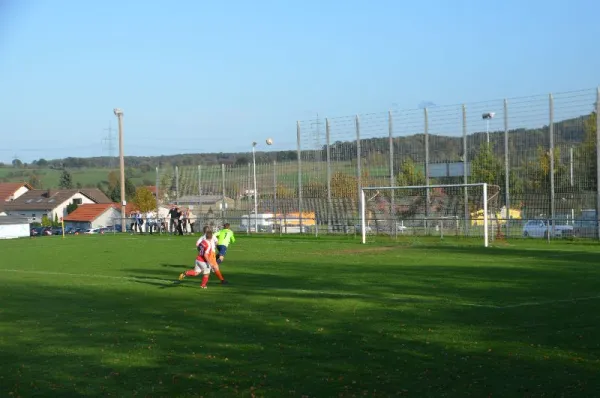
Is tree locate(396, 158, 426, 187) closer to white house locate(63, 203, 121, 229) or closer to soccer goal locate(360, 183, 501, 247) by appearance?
soccer goal locate(360, 183, 501, 247)

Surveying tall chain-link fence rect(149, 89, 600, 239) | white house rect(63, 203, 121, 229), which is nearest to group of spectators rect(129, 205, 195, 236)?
tall chain-link fence rect(149, 89, 600, 239)

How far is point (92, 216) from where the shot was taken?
9150cm

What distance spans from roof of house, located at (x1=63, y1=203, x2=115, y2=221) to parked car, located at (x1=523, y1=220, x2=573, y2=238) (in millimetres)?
62290

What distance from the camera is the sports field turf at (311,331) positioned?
396 inches

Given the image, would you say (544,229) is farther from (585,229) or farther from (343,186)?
(343,186)

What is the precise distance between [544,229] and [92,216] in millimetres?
64021

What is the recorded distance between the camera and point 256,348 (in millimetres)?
12352

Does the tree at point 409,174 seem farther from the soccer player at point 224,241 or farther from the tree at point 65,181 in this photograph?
the tree at point 65,181

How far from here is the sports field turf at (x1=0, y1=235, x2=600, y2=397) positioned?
33.0ft

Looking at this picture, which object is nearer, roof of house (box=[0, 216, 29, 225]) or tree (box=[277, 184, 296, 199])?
tree (box=[277, 184, 296, 199])

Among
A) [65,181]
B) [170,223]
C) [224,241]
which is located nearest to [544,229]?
[224,241]

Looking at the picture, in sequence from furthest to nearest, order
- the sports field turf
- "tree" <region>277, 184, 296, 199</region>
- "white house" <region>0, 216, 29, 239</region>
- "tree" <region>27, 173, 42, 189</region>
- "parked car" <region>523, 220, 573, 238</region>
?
"tree" <region>27, 173, 42, 189</region>, "white house" <region>0, 216, 29, 239</region>, "tree" <region>277, 184, 296, 199</region>, "parked car" <region>523, 220, 573, 238</region>, the sports field turf

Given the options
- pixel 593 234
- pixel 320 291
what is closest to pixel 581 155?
pixel 593 234

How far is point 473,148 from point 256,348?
106ft
